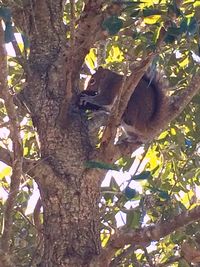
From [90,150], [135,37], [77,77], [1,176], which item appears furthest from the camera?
[1,176]

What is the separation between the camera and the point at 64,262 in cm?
276

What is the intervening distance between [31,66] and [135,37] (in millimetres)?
924

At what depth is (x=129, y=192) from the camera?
2.39 meters

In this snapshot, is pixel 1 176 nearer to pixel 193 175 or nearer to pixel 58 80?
pixel 58 80

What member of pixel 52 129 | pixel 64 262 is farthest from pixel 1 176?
pixel 64 262

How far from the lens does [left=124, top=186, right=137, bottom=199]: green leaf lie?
239cm

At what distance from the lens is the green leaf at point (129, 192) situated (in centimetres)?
239

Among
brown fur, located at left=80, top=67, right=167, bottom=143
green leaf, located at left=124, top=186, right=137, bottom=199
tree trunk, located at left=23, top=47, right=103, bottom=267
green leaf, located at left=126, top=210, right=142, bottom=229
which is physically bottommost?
green leaf, located at left=124, top=186, right=137, bottom=199

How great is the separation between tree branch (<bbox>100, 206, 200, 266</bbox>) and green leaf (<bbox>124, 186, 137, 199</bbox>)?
481mm

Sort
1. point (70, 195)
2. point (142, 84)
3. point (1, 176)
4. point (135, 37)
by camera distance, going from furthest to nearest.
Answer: point (142, 84) < point (1, 176) < point (70, 195) < point (135, 37)

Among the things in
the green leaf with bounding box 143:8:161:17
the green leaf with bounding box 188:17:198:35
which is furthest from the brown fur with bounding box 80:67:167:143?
the green leaf with bounding box 188:17:198:35

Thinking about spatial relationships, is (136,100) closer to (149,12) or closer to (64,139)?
(64,139)

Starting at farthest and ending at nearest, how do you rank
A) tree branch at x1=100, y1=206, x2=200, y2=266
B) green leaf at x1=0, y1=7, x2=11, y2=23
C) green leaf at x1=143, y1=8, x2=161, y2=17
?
tree branch at x1=100, y1=206, x2=200, y2=266
green leaf at x1=143, y1=8, x2=161, y2=17
green leaf at x1=0, y1=7, x2=11, y2=23

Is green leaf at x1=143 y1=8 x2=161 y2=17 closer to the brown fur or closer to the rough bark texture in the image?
the rough bark texture
